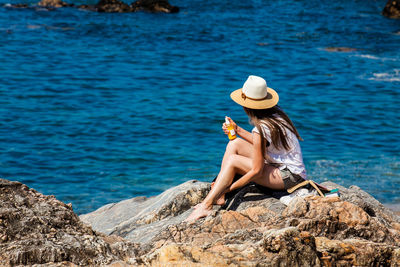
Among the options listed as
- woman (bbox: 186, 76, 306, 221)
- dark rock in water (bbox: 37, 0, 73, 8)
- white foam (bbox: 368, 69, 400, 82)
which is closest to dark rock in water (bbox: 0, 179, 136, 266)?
woman (bbox: 186, 76, 306, 221)

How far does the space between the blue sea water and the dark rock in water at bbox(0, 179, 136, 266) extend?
4902 millimetres

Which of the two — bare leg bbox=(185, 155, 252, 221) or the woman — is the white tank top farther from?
bare leg bbox=(185, 155, 252, 221)

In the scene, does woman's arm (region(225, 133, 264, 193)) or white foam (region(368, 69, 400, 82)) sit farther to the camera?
white foam (region(368, 69, 400, 82))

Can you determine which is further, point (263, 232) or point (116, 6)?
point (116, 6)

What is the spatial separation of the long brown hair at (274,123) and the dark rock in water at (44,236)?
6.11ft

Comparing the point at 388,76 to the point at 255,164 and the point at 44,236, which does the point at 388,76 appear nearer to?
the point at 255,164

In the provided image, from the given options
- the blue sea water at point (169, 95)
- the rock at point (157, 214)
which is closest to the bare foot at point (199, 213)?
the rock at point (157, 214)

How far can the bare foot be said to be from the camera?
5.58m

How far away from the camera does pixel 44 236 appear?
4.19 metres

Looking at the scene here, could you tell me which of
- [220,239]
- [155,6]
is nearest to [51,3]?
[155,6]

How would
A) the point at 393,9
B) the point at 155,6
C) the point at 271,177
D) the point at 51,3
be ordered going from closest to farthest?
the point at 271,177
the point at 51,3
the point at 155,6
the point at 393,9

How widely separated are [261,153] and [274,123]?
34 cm

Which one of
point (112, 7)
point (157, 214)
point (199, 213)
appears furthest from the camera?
point (112, 7)

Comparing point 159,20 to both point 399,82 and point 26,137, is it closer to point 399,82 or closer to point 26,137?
point 399,82
